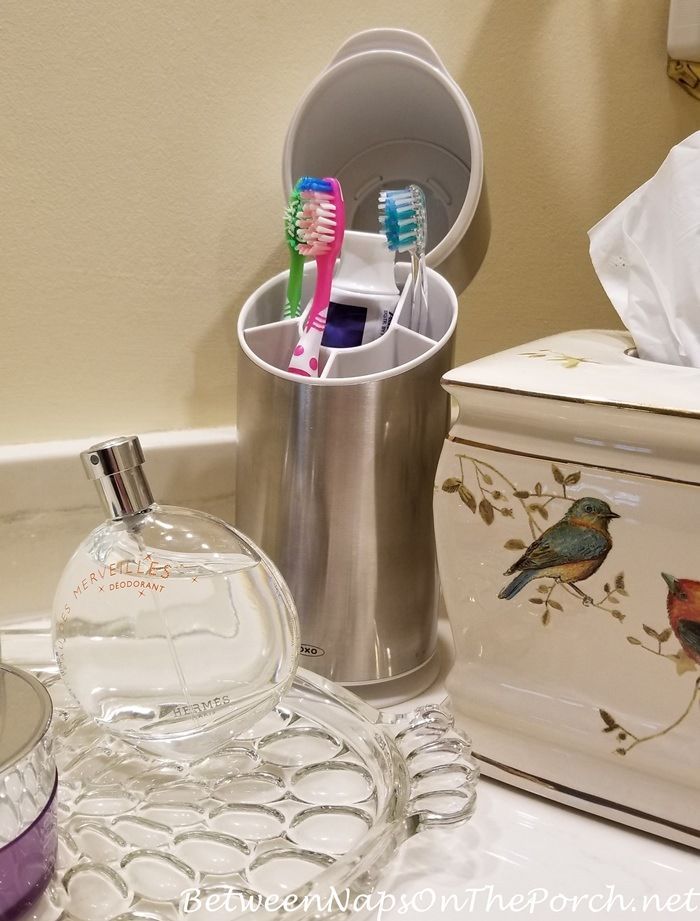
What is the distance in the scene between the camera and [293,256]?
1.67 ft

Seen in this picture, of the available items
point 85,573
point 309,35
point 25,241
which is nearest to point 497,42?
point 309,35

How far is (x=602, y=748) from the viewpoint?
0.41 metres

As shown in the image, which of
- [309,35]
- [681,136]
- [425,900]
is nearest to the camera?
[425,900]

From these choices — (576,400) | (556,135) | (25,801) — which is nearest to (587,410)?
(576,400)

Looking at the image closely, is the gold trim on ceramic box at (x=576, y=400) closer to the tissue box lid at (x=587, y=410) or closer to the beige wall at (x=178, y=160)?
the tissue box lid at (x=587, y=410)

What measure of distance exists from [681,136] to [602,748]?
56cm

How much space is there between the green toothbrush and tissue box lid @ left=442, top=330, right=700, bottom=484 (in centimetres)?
14

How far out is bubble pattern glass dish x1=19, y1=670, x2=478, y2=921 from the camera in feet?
1.10

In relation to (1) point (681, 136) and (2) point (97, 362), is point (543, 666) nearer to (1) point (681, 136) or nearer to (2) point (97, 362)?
(2) point (97, 362)

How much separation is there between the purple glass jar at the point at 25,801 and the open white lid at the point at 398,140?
0.36 metres

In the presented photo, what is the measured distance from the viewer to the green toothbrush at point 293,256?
1.60 ft

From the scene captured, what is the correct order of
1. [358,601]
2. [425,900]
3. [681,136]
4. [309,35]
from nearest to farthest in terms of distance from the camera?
1. [425,900]
2. [358,601]
3. [309,35]
4. [681,136]

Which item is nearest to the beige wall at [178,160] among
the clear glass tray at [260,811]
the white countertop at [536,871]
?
the clear glass tray at [260,811]

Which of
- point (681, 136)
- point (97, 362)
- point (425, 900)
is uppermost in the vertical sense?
point (681, 136)
